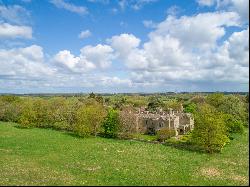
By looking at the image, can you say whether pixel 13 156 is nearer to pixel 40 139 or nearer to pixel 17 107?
pixel 40 139

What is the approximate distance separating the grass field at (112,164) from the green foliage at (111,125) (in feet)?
32.1

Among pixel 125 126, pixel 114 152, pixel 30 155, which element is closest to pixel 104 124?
pixel 125 126

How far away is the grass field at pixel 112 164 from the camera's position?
38.0 metres

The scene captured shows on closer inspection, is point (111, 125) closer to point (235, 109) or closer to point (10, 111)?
point (235, 109)

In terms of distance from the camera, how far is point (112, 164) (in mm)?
48656

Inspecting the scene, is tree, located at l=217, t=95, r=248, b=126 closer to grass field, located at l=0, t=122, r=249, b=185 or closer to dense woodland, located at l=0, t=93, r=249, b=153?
dense woodland, located at l=0, t=93, r=249, b=153

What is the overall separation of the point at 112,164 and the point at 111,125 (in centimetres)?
3506

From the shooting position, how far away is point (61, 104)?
112 m

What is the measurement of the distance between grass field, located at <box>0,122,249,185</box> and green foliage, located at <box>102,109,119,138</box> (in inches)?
385

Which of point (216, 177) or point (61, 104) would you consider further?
point (61, 104)

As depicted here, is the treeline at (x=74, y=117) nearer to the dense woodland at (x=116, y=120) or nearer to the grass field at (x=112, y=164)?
the dense woodland at (x=116, y=120)

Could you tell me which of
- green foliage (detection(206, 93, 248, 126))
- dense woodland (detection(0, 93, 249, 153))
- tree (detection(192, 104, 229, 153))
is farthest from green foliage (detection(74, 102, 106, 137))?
green foliage (detection(206, 93, 248, 126))

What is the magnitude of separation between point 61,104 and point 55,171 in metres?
70.8

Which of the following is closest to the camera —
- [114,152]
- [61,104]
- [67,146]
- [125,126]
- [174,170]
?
[174,170]
